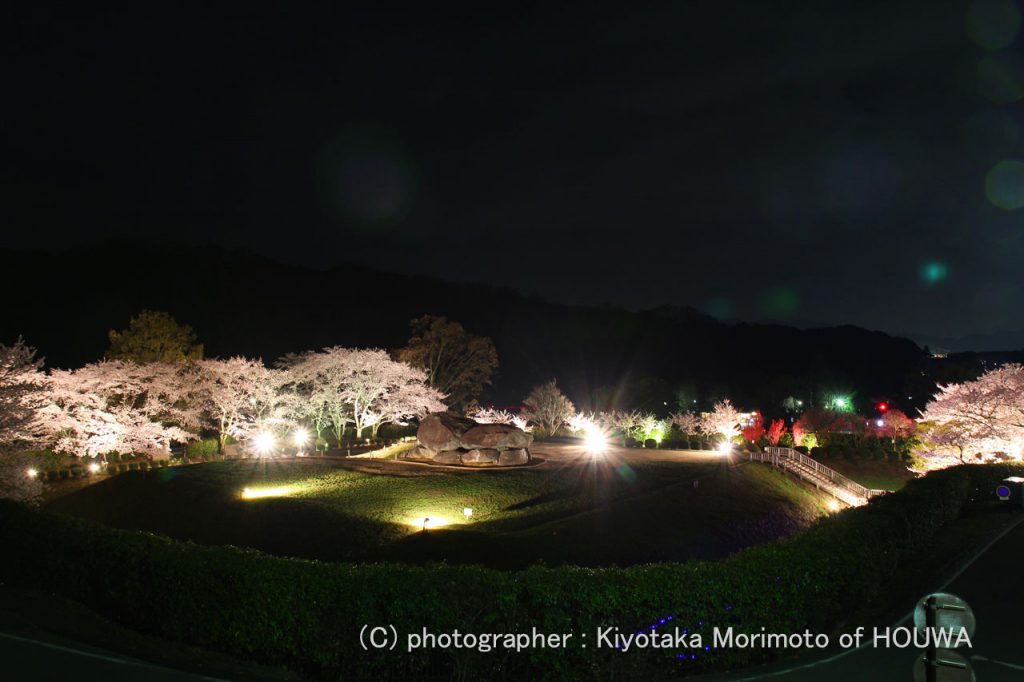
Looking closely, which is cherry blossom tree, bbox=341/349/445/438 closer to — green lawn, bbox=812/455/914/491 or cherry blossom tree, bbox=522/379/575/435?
cherry blossom tree, bbox=522/379/575/435

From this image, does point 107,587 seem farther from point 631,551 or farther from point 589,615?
point 631,551

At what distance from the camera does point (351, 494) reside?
73.0 ft

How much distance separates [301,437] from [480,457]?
12.5 meters

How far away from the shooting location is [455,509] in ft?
69.3

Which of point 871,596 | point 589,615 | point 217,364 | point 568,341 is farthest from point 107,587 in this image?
point 568,341

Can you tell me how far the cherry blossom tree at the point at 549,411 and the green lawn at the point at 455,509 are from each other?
719 inches

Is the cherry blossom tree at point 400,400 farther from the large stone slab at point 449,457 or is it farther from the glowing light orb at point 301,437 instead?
the large stone slab at point 449,457

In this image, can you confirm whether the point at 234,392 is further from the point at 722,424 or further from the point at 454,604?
the point at 722,424

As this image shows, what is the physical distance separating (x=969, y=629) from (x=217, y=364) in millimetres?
36265

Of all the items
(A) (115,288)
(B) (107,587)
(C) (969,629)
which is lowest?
(B) (107,587)

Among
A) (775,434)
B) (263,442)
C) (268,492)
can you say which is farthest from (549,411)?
(268,492)

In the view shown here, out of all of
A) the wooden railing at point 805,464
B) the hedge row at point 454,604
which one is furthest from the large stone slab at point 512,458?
the hedge row at point 454,604

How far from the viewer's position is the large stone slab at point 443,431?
2978 cm

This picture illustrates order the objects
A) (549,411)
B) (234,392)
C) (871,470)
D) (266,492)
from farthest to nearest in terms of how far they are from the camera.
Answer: (549,411) → (871,470) → (234,392) → (266,492)
